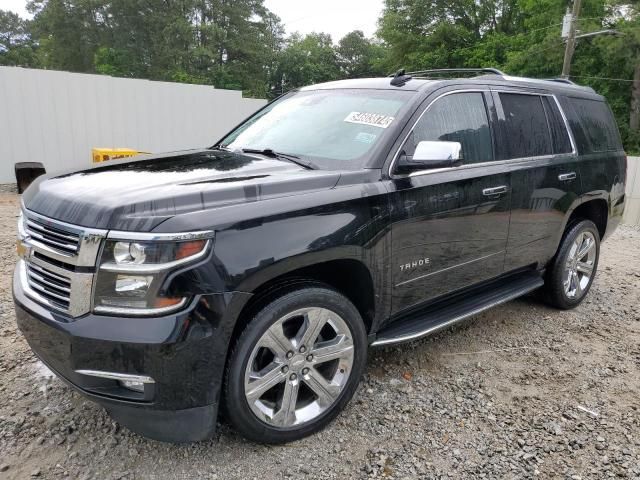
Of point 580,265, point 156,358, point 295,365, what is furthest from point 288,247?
point 580,265

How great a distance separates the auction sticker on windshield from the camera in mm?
3005

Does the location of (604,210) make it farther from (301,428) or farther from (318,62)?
(318,62)

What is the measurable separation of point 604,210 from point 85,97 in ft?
31.9

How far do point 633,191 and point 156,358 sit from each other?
14561 millimetres

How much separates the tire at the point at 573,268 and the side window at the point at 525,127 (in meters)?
0.87

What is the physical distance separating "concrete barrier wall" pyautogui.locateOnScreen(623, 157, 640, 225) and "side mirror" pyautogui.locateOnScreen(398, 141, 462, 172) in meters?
12.5

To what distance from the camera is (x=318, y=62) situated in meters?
55.6

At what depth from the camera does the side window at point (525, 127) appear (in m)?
3.67

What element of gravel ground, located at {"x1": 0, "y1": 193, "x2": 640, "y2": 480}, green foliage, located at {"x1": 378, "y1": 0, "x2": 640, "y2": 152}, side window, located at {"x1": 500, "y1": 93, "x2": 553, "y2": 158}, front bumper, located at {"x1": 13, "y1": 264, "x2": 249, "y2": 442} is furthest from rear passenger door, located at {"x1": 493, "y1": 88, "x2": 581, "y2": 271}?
green foliage, located at {"x1": 378, "y1": 0, "x2": 640, "y2": 152}

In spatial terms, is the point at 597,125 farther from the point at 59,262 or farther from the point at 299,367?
the point at 59,262

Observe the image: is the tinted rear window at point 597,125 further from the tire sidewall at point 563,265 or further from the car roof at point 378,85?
the car roof at point 378,85

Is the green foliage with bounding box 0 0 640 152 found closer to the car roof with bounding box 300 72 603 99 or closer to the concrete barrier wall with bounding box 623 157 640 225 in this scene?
the concrete barrier wall with bounding box 623 157 640 225

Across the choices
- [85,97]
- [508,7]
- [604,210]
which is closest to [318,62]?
[508,7]

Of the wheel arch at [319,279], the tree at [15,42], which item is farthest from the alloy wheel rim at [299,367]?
the tree at [15,42]
